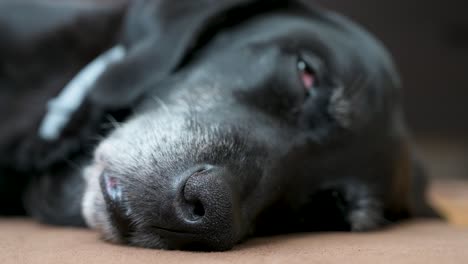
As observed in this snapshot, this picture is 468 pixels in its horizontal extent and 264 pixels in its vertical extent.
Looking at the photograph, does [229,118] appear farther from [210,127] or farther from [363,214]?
[363,214]

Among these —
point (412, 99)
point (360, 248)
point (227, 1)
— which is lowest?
point (360, 248)

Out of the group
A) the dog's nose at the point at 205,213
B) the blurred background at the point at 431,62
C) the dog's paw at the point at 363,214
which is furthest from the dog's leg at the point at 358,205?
the blurred background at the point at 431,62

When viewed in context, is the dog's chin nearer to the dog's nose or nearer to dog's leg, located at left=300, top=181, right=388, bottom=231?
the dog's nose

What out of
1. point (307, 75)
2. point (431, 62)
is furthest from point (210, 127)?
point (431, 62)

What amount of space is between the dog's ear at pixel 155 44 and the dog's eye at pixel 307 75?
43cm

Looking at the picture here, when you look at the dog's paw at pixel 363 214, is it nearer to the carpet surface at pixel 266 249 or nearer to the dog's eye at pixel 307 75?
the carpet surface at pixel 266 249

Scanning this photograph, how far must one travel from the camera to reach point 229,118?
2.08 m

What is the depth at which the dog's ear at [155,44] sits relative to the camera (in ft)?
7.94

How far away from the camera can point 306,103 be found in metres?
2.31

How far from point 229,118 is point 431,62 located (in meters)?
5.54

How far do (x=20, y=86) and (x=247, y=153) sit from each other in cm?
133

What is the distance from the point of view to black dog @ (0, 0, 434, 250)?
1.84 metres

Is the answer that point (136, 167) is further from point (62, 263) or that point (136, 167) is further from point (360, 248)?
point (360, 248)

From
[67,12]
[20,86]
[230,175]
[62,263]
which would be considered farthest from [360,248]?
[67,12]
